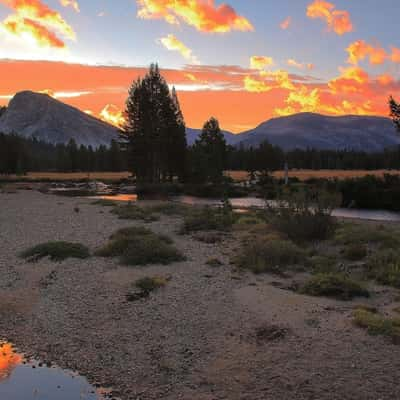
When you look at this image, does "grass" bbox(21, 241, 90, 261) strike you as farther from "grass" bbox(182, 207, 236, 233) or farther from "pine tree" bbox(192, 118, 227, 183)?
"pine tree" bbox(192, 118, 227, 183)

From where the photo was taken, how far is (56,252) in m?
15.6

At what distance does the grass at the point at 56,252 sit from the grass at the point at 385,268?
9459 mm

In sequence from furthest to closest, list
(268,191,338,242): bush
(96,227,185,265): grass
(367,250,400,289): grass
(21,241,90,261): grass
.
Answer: (268,191,338,242): bush < (21,241,90,261): grass < (96,227,185,265): grass < (367,250,400,289): grass

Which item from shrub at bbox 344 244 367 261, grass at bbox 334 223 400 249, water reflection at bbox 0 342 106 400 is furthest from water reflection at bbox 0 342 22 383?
grass at bbox 334 223 400 249

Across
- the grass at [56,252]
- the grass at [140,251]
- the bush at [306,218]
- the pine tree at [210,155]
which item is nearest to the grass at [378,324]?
the grass at [140,251]

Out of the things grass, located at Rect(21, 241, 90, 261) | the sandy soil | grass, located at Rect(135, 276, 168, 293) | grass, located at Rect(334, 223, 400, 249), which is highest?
grass, located at Rect(334, 223, 400, 249)

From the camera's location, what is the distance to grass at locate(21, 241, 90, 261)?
15402mm

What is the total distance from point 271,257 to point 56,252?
749 centimetres

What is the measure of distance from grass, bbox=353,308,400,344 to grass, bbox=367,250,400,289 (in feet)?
10.3

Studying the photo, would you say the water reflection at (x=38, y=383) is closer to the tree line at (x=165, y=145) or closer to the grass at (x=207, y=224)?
the grass at (x=207, y=224)

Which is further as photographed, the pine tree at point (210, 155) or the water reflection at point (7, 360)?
the pine tree at point (210, 155)

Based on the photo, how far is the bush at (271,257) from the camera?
13.7 meters

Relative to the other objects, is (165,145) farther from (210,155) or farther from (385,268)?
(385,268)

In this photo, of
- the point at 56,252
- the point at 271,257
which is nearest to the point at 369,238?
the point at 271,257
